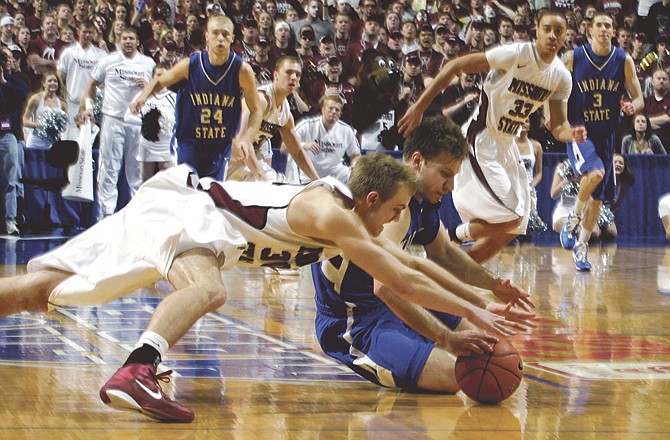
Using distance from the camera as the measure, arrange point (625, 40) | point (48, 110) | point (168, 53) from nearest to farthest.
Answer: point (48, 110)
point (168, 53)
point (625, 40)

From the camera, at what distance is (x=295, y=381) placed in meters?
4.98

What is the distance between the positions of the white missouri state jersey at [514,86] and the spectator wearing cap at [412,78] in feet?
19.3

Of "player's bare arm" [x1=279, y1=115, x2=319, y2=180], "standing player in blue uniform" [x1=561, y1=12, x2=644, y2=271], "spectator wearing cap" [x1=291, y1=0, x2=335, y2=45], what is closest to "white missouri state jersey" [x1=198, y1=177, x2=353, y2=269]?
"player's bare arm" [x1=279, y1=115, x2=319, y2=180]

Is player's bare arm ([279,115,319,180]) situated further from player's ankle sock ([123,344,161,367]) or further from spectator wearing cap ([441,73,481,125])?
player's ankle sock ([123,344,161,367])

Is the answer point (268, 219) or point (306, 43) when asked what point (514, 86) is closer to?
point (268, 219)

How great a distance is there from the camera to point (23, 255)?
10172 mm

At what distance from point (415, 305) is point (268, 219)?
29.3 inches

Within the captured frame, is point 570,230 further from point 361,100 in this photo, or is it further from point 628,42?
point 628,42

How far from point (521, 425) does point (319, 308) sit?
1.39 m

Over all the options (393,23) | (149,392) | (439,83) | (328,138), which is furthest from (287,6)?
(149,392)

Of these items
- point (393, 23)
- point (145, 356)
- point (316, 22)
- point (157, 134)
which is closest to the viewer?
point (145, 356)

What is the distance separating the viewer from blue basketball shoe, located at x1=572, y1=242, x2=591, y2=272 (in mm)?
10391

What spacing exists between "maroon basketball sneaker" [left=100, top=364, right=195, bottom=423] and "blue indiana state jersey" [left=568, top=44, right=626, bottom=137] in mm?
7710

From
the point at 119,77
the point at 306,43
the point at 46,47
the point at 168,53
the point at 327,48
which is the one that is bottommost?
the point at 119,77
